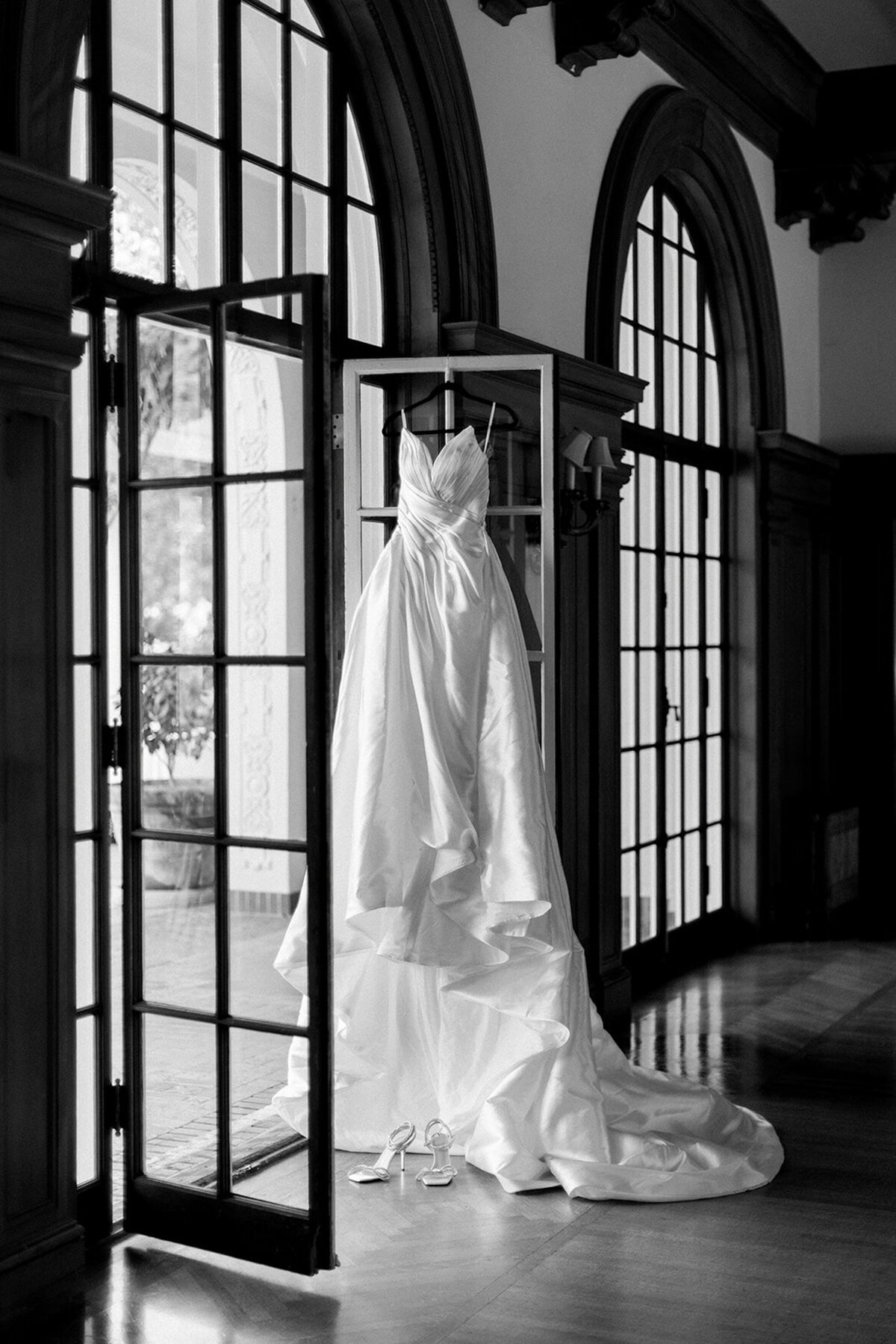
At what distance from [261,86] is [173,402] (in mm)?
1366

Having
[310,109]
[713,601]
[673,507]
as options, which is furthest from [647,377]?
[310,109]

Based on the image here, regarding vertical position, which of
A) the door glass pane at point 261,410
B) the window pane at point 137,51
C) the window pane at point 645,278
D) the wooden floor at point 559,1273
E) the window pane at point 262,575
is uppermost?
the window pane at point 645,278

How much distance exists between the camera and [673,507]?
739 cm

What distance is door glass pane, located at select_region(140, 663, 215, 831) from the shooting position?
3566 millimetres

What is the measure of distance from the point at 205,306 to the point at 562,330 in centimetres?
259

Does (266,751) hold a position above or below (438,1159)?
above

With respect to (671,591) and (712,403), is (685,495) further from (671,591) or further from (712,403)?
(712,403)

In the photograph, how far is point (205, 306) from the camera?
3.50 meters

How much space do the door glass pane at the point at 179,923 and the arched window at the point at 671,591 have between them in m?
3.27

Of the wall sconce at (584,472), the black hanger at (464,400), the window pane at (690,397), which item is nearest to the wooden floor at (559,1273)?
the wall sconce at (584,472)

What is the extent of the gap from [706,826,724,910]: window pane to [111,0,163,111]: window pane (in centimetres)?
491

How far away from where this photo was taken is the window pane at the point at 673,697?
730 cm

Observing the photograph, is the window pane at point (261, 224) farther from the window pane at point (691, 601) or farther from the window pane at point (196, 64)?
the window pane at point (691, 601)

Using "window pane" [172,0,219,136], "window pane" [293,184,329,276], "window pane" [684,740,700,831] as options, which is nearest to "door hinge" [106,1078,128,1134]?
"window pane" [293,184,329,276]
